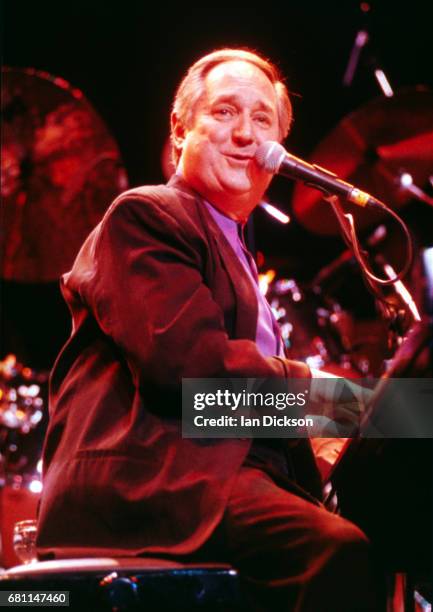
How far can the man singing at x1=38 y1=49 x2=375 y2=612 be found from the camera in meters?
1.50

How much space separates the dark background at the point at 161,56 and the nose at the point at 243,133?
2.29 m

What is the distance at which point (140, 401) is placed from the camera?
169 centimetres

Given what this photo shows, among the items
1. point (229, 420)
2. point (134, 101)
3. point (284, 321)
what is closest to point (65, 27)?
point (134, 101)

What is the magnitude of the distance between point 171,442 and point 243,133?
91 cm

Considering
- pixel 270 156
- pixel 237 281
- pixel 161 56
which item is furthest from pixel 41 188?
pixel 237 281

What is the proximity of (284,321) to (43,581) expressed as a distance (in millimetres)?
2560

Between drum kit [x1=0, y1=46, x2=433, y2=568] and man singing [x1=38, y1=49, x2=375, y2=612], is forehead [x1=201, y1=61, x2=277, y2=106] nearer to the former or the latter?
man singing [x1=38, y1=49, x2=375, y2=612]

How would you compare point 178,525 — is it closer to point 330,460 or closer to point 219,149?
point 330,460

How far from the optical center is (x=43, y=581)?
4.65 ft

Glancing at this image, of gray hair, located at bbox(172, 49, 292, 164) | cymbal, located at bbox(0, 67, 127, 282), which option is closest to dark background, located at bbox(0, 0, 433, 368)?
cymbal, located at bbox(0, 67, 127, 282)

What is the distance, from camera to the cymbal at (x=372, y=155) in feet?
13.0

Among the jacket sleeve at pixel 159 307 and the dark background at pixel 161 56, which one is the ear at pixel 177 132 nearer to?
the jacket sleeve at pixel 159 307

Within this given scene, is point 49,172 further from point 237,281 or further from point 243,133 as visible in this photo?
point 237,281

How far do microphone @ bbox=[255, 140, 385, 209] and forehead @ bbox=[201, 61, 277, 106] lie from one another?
229mm
